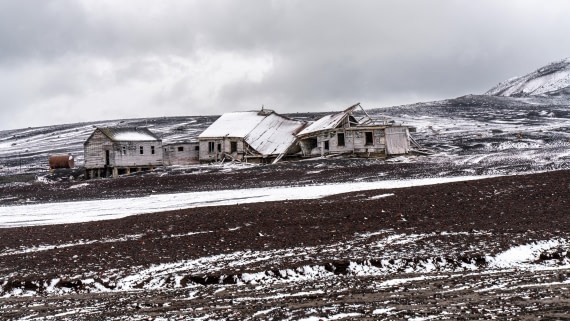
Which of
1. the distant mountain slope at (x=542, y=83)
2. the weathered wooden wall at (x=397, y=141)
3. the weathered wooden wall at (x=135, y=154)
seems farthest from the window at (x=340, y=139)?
the distant mountain slope at (x=542, y=83)

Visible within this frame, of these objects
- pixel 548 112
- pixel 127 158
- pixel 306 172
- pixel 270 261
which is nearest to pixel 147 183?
pixel 306 172

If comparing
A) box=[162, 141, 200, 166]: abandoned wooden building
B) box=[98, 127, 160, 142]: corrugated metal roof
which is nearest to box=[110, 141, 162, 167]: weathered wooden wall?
box=[98, 127, 160, 142]: corrugated metal roof

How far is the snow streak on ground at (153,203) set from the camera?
30219 mm

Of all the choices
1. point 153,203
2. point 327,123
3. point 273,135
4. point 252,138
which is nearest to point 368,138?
point 327,123

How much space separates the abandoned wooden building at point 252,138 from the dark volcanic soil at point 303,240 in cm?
3716

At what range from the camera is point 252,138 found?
68375 mm

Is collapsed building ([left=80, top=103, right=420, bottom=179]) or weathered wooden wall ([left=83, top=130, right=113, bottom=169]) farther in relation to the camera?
weathered wooden wall ([left=83, top=130, right=113, bottom=169])

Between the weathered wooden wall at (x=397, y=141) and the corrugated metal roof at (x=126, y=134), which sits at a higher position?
the corrugated metal roof at (x=126, y=134)

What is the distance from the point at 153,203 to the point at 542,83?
138713 mm

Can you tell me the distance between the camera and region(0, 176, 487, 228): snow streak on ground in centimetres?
3022

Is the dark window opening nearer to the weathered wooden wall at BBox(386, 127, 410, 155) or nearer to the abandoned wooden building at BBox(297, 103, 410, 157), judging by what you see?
the abandoned wooden building at BBox(297, 103, 410, 157)

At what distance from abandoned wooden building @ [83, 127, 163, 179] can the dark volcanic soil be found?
1713 inches

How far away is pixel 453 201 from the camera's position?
24.2m

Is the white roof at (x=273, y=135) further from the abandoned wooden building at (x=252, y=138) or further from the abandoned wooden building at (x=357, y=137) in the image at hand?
the abandoned wooden building at (x=357, y=137)
